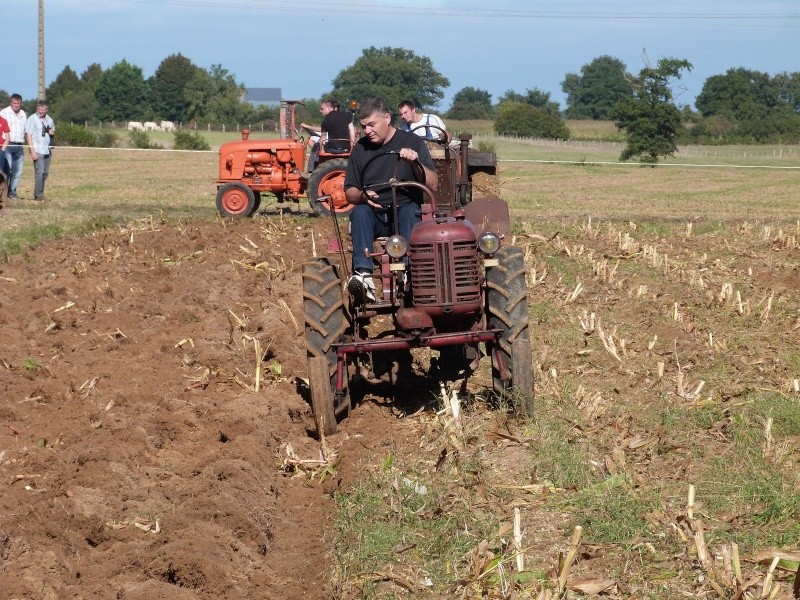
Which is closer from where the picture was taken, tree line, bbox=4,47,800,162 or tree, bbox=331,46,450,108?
tree line, bbox=4,47,800,162

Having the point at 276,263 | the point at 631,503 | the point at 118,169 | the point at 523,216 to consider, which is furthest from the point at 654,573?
the point at 118,169

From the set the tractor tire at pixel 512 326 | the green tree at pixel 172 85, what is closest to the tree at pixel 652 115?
the tractor tire at pixel 512 326

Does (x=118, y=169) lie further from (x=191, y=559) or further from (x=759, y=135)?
(x=759, y=135)

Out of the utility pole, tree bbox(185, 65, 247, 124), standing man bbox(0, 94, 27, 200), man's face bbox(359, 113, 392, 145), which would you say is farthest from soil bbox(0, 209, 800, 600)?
tree bbox(185, 65, 247, 124)

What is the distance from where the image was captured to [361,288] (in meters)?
7.60

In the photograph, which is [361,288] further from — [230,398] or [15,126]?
[15,126]

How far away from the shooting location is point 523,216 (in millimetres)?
20812

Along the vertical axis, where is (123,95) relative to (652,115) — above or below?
above

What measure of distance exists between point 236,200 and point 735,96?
84.5 meters

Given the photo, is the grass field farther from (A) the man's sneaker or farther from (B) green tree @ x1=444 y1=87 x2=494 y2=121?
(B) green tree @ x1=444 y1=87 x2=494 y2=121

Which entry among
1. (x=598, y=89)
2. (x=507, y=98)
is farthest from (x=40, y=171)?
(x=598, y=89)

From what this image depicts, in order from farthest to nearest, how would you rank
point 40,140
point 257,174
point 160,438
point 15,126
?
point 40,140
point 15,126
point 257,174
point 160,438

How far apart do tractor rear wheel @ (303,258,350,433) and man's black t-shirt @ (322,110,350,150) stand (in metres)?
10.2

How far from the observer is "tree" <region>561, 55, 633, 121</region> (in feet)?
389
